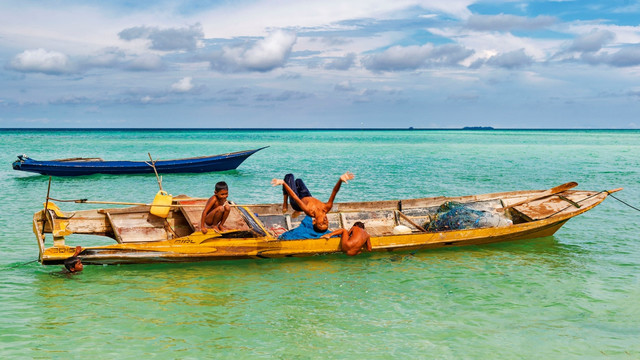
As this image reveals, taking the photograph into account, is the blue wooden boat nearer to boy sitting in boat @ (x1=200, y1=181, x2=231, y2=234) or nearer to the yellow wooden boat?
the yellow wooden boat

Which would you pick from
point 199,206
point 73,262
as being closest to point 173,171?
point 199,206

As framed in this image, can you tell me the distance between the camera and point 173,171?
1054 inches

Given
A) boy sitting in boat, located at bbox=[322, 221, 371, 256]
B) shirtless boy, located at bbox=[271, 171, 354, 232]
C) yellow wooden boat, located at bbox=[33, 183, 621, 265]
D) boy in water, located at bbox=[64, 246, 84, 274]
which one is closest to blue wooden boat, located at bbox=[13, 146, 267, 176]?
yellow wooden boat, located at bbox=[33, 183, 621, 265]

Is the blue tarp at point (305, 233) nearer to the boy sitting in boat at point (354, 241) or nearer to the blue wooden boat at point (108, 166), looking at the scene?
the boy sitting in boat at point (354, 241)

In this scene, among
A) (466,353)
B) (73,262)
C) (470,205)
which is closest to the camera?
(466,353)

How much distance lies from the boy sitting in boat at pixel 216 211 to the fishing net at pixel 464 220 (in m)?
4.54

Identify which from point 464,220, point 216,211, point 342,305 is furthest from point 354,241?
point 464,220

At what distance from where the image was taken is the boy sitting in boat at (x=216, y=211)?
9516 mm

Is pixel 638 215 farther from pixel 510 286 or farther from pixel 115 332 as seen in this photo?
pixel 115 332

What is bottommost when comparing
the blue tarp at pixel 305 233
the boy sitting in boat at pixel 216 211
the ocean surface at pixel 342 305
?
the ocean surface at pixel 342 305

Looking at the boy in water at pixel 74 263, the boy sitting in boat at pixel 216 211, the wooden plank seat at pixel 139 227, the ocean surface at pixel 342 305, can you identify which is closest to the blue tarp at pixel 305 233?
the ocean surface at pixel 342 305

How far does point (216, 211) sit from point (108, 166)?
17.3 meters

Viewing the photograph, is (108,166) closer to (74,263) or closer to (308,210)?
(74,263)

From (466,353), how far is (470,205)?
6531 mm
